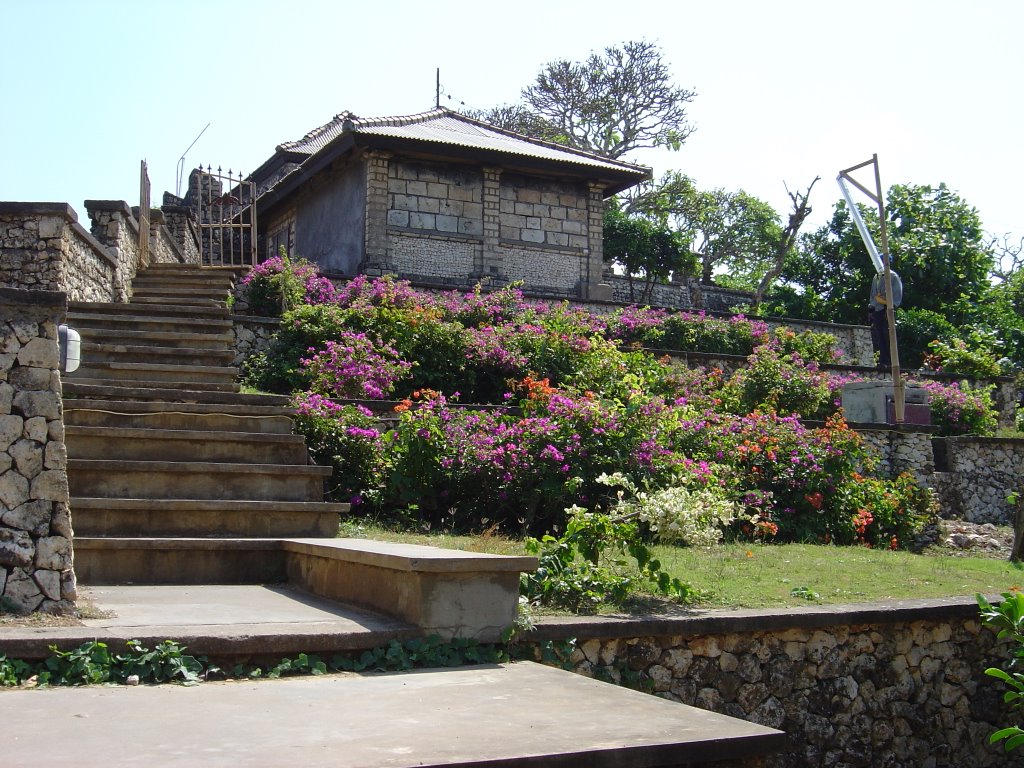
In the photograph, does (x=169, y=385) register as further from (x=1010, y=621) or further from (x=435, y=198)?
(x=435, y=198)

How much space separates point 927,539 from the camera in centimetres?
1039

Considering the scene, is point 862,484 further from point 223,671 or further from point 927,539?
point 223,671

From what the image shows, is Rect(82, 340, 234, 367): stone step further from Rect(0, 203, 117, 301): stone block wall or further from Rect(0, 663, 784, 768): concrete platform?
Rect(0, 663, 784, 768): concrete platform

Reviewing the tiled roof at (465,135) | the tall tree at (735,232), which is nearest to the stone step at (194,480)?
the tiled roof at (465,135)

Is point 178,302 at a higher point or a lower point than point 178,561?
higher

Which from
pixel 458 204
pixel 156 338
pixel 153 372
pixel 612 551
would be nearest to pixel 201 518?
pixel 612 551

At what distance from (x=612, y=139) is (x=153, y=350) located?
29.8 m

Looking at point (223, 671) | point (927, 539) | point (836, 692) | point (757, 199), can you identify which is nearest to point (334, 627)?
point (223, 671)

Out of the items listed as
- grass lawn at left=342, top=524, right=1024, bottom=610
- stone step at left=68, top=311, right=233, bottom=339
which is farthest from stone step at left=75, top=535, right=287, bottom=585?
stone step at left=68, top=311, right=233, bottom=339

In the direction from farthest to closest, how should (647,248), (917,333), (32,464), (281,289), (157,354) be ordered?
(647,248) < (917,333) < (281,289) < (157,354) < (32,464)

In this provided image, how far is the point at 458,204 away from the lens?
19.7 metres

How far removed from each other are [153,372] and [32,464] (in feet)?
19.0

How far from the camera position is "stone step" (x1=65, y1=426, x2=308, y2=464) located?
742cm

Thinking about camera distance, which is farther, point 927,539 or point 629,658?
point 927,539
